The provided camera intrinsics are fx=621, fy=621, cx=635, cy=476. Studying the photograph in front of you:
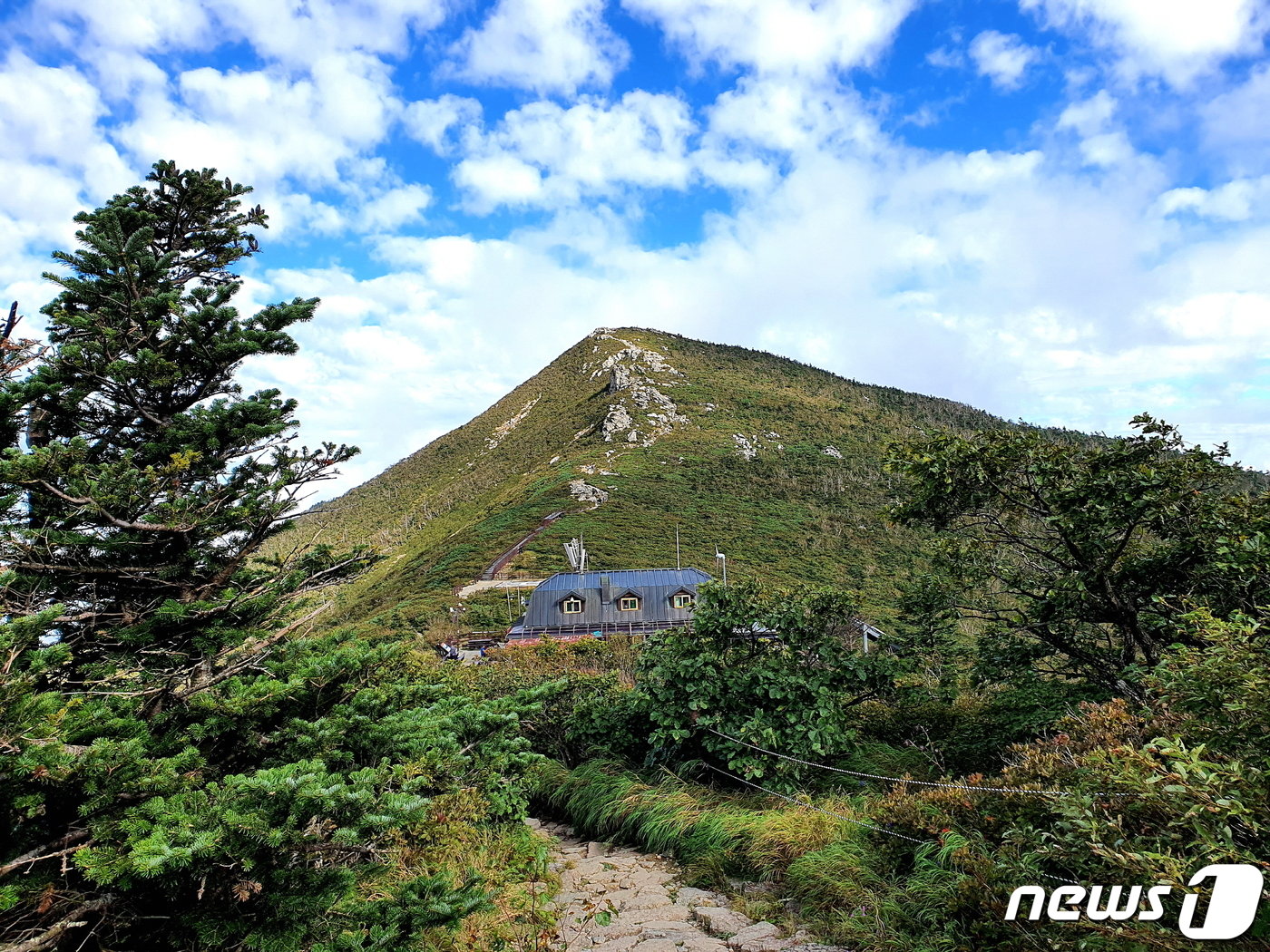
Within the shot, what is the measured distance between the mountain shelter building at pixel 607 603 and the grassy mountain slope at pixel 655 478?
794 cm

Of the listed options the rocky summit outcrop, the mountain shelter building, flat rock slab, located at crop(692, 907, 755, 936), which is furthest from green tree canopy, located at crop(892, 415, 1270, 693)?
the rocky summit outcrop

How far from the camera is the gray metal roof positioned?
39.0m

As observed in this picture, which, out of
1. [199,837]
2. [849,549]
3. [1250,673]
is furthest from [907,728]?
[849,549]

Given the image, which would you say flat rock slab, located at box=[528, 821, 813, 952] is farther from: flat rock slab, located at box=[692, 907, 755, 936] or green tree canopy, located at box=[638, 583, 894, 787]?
green tree canopy, located at box=[638, 583, 894, 787]

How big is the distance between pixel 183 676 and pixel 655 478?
67856 mm

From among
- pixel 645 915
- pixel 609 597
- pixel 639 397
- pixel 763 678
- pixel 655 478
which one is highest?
pixel 639 397

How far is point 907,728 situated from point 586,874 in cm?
425

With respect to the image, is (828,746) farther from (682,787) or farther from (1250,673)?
(1250,673)

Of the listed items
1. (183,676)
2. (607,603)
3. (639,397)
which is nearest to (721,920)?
(183,676)

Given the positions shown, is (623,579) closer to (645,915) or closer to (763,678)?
(763,678)

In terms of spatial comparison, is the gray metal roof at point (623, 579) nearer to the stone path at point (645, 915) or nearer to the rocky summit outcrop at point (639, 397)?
the stone path at point (645, 915)

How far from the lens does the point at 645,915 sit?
4.41m

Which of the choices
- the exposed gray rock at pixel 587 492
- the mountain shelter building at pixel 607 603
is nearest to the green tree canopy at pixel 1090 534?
the mountain shelter building at pixel 607 603

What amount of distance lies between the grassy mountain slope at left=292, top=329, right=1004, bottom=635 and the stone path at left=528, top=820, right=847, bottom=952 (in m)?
28.4
